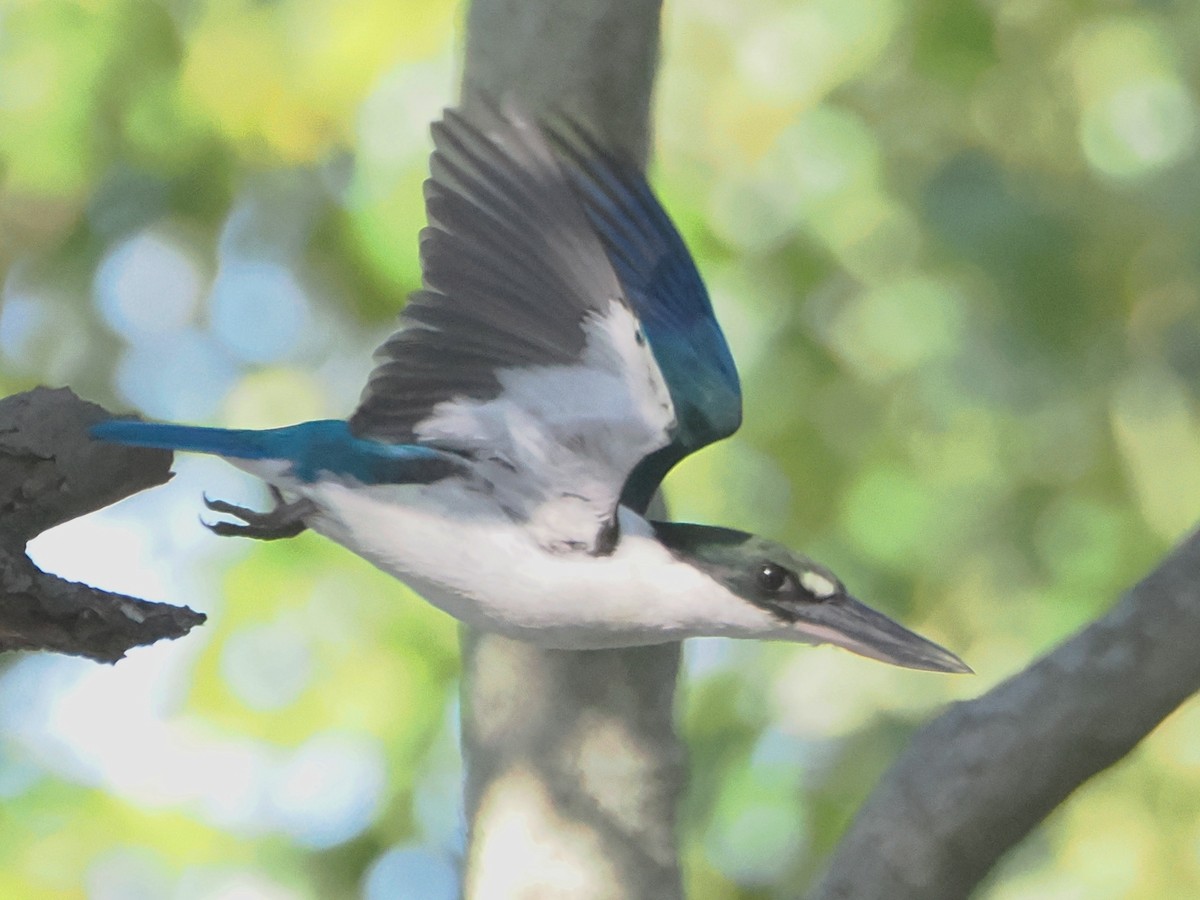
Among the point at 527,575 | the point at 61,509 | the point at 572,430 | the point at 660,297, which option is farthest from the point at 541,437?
the point at 61,509

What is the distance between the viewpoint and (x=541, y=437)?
1580 mm

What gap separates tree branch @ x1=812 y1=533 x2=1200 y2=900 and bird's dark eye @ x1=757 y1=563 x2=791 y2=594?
0.78ft

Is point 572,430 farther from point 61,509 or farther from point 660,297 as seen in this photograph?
point 61,509

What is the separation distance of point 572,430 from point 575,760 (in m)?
0.62

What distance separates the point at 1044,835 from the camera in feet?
11.3

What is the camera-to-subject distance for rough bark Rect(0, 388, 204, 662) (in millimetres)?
1519

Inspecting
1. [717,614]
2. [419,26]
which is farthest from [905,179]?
[717,614]

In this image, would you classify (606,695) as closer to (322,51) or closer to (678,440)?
(678,440)

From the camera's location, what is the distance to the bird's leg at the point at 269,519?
172 centimetres

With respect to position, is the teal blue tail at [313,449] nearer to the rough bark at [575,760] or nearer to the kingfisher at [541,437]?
the kingfisher at [541,437]

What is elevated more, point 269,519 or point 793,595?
point 269,519

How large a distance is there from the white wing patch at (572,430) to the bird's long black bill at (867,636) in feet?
0.94

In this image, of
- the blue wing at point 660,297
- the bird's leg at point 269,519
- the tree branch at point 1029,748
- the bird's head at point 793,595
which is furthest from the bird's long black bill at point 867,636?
the bird's leg at point 269,519

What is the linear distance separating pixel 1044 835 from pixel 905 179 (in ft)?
5.42
